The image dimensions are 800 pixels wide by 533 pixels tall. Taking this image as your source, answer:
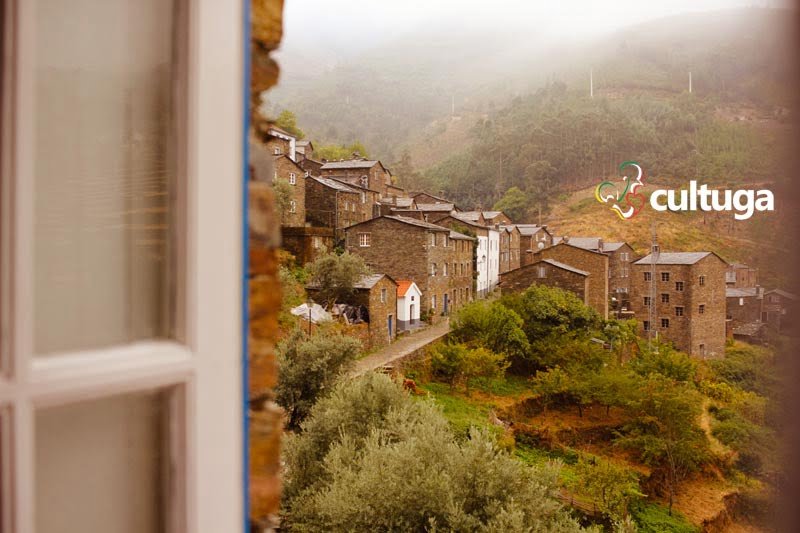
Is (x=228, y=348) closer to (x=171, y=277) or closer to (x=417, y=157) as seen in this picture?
(x=171, y=277)

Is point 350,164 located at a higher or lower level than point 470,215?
higher

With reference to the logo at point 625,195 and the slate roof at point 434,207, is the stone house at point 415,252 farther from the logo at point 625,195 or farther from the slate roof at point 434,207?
the logo at point 625,195

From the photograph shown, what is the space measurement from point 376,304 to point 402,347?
1.87ft

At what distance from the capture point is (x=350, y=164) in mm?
7355

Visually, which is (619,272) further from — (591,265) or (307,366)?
(307,366)

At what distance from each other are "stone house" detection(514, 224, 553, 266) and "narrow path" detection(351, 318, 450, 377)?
1.22 metres

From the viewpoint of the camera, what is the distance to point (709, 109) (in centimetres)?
656

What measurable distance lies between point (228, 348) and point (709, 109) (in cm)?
716

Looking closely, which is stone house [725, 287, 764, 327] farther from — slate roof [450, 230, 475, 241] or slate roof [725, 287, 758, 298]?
slate roof [450, 230, 475, 241]

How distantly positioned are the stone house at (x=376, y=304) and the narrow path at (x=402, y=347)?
0.11 m

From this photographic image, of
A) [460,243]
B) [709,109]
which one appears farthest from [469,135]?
[709,109]

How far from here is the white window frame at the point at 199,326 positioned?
466 millimetres

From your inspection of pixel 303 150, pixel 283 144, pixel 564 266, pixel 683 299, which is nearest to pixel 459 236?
pixel 564 266

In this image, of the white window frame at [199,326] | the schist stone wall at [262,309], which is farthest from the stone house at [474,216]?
the white window frame at [199,326]
